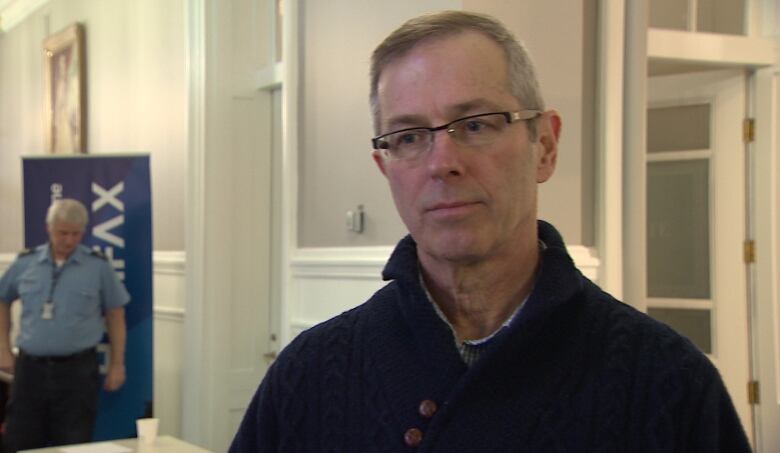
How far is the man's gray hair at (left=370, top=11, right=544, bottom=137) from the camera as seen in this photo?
3.71 feet

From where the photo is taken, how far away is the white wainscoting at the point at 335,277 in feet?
10.7

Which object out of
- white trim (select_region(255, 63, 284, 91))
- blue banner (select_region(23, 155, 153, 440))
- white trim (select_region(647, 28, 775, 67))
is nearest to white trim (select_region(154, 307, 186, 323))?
blue banner (select_region(23, 155, 153, 440))

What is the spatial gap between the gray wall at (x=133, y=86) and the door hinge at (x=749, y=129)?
9.56 ft

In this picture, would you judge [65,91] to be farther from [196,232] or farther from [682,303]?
[682,303]

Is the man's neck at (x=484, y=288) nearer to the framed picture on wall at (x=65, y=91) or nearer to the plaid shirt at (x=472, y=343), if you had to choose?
the plaid shirt at (x=472, y=343)

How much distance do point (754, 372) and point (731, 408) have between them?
11.7ft

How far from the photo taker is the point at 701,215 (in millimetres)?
4539

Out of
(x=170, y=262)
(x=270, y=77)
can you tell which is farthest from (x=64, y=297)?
(x=270, y=77)

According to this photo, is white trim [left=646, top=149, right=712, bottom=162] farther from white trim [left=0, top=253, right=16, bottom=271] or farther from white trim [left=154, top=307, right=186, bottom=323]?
white trim [left=0, top=253, right=16, bottom=271]

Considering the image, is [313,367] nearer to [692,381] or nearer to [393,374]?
[393,374]

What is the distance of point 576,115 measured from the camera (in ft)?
10.7

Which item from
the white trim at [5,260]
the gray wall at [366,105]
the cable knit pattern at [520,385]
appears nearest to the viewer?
the cable knit pattern at [520,385]

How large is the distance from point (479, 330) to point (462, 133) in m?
0.25

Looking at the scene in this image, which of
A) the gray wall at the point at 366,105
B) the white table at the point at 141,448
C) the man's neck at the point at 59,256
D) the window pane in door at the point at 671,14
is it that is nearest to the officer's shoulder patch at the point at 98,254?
the man's neck at the point at 59,256
